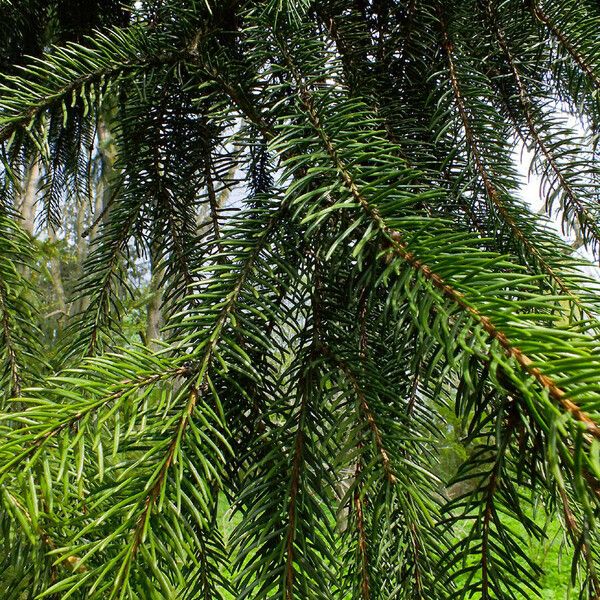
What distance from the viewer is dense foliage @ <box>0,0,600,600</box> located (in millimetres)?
238

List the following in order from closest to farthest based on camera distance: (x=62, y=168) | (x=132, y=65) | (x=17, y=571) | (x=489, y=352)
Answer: (x=489, y=352) → (x=17, y=571) → (x=132, y=65) → (x=62, y=168)

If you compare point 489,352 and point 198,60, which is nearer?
point 489,352

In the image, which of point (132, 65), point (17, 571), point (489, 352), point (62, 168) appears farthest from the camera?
point (62, 168)

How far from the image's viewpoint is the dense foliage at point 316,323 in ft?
0.78

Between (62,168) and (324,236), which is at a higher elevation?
(62,168)

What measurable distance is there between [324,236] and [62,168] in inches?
23.7

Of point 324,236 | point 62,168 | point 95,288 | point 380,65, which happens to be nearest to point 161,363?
point 324,236

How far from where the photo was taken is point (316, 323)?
13.9 inches

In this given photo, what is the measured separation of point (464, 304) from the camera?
9.3 inches

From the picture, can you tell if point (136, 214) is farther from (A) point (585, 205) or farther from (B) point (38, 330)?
(A) point (585, 205)

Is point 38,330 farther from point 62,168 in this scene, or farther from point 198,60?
point 62,168

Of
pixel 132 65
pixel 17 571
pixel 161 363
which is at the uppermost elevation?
pixel 132 65

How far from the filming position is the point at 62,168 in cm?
77

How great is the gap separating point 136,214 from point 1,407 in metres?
0.23
